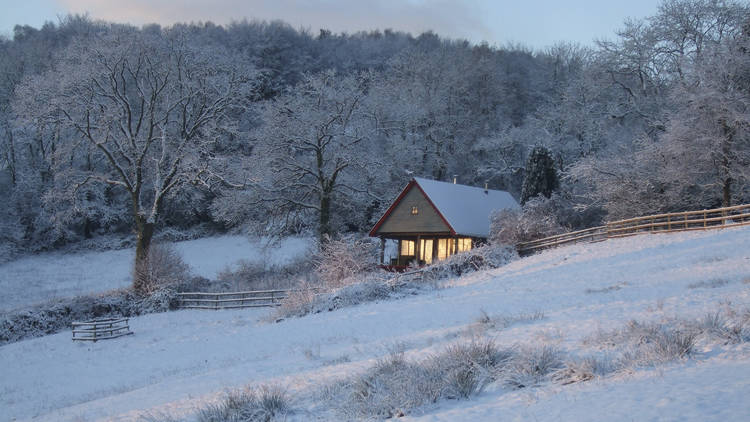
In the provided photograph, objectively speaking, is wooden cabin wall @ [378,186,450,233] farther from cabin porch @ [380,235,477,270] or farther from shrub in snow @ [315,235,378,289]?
shrub in snow @ [315,235,378,289]

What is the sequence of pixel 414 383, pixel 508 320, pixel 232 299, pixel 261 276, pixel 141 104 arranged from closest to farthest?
pixel 414 383 < pixel 508 320 < pixel 232 299 < pixel 141 104 < pixel 261 276

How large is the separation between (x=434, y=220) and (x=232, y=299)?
1376cm

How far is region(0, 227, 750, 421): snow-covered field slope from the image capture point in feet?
19.2

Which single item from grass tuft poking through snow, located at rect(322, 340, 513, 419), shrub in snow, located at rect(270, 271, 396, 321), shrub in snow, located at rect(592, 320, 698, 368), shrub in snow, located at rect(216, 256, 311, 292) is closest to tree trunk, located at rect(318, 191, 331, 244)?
shrub in snow, located at rect(216, 256, 311, 292)

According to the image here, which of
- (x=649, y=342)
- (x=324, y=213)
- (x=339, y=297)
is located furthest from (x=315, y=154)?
(x=649, y=342)

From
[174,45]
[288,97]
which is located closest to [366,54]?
[288,97]

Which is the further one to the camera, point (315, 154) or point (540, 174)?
point (540, 174)

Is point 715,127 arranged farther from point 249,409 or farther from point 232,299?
point 249,409

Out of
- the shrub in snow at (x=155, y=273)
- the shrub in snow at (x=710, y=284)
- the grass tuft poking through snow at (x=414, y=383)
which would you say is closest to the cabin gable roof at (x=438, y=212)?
the shrub in snow at (x=155, y=273)

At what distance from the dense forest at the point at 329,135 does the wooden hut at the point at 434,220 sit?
2.21 metres

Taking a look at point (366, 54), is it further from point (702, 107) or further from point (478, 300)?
point (478, 300)

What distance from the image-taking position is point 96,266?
41.2m

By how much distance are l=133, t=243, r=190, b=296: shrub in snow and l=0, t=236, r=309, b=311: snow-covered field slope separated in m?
4.47

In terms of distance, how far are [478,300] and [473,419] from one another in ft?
41.3
